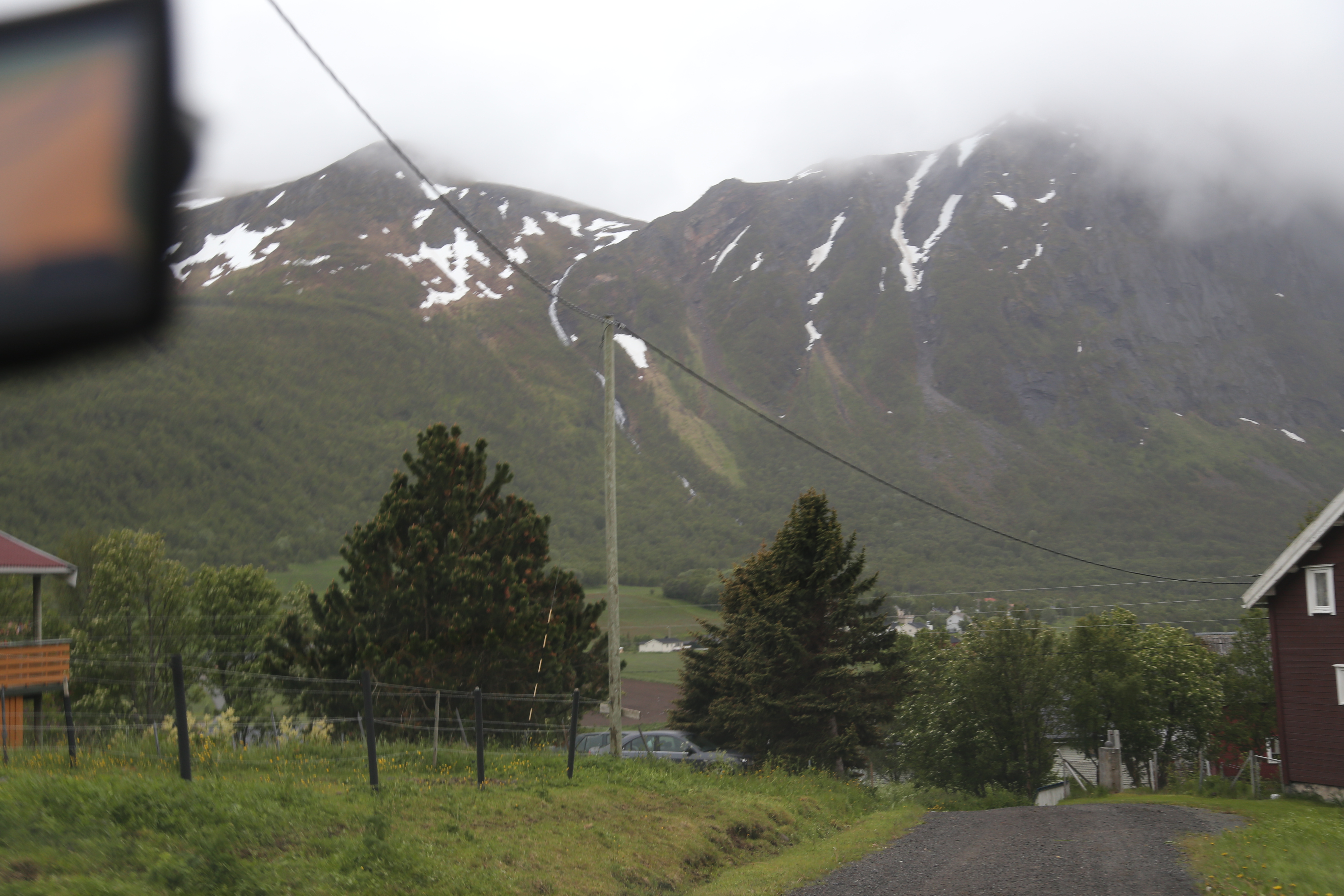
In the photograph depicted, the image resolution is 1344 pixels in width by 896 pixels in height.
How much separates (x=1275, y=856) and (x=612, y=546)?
1255 cm

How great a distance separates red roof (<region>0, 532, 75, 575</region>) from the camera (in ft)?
82.8

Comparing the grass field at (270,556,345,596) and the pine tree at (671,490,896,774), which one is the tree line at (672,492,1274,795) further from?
the grass field at (270,556,345,596)

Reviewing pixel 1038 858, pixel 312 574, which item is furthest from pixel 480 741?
pixel 312 574

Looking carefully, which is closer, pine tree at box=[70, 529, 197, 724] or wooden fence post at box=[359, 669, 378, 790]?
wooden fence post at box=[359, 669, 378, 790]

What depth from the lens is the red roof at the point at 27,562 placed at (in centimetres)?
2523

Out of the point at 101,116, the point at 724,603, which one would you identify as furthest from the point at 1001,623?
the point at 101,116

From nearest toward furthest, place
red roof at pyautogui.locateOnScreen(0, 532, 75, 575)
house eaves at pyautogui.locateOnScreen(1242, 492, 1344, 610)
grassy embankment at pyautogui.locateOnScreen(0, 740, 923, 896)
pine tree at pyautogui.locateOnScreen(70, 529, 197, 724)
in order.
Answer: grassy embankment at pyautogui.locateOnScreen(0, 740, 923, 896) → red roof at pyautogui.locateOnScreen(0, 532, 75, 575) → house eaves at pyautogui.locateOnScreen(1242, 492, 1344, 610) → pine tree at pyautogui.locateOnScreen(70, 529, 197, 724)

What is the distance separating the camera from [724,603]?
38.2 meters

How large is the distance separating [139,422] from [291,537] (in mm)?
46144

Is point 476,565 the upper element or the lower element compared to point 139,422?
lower

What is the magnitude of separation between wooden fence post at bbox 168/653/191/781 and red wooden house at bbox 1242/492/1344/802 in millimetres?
27772

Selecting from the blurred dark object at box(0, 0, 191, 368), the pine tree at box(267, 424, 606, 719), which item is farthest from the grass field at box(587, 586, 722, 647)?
the blurred dark object at box(0, 0, 191, 368)

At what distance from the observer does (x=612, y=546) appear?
20578mm

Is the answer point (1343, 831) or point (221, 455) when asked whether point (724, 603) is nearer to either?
point (1343, 831)
